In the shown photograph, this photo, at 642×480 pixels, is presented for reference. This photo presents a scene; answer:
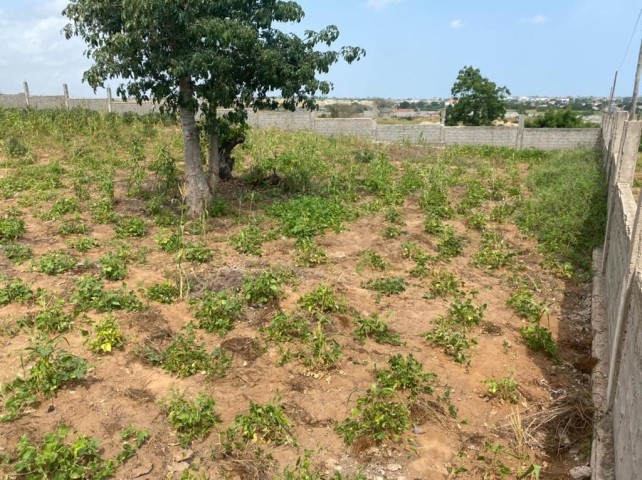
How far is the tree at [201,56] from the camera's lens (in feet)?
21.1

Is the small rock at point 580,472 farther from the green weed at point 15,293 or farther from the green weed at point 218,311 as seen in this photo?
the green weed at point 15,293

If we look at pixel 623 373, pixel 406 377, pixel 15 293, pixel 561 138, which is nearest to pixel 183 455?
pixel 406 377

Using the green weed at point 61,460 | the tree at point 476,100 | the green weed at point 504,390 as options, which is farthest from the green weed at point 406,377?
the tree at point 476,100

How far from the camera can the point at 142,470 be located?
3.02 metres

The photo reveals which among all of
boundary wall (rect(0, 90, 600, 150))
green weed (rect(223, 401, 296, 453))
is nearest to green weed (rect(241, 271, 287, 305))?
green weed (rect(223, 401, 296, 453))

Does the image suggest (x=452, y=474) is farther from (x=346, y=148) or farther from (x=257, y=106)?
(x=346, y=148)

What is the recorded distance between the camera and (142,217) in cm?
769

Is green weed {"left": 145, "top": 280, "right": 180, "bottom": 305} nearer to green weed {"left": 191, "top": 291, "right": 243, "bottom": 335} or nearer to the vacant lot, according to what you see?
the vacant lot

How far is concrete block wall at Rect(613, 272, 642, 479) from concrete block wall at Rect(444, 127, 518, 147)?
17.8 metres

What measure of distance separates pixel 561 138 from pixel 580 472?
1839 centimetres

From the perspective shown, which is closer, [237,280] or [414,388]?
[414,388]

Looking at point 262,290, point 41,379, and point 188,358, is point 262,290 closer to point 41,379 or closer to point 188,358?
point 188,358

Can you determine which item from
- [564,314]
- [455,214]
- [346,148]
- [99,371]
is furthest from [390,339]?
[346,148]

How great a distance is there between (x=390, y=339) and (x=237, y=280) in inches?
71.5
